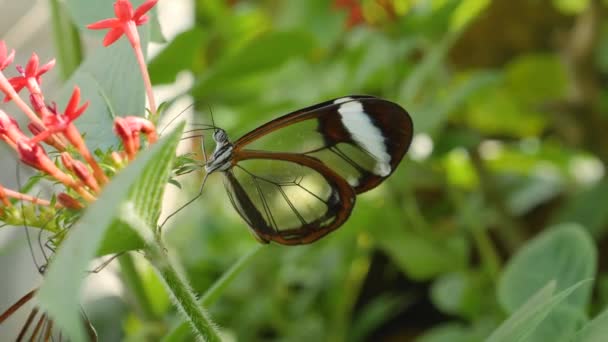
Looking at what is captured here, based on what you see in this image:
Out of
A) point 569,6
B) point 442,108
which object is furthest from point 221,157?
point 569,6

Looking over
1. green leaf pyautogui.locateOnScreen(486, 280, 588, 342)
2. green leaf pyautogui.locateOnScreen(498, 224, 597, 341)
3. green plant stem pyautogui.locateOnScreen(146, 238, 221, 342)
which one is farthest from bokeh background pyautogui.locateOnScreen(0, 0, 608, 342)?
green plant stem pyautogui.locateOnScreen(146, 238, 221, 342)

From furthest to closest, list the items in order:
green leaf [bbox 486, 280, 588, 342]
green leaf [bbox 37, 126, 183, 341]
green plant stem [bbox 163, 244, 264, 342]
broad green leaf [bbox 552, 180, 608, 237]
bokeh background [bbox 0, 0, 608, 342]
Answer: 1. broad green leaf [bbox 552, 180, 608, 237]
2. bokeh background [bbox 0, 0, 608, 342]
3. green plant stem [bbox 163, 244, 264, 342]
4. green leaf [bbox 486, 280, 588, 342]
5. green leaf [bbox 37, 126, 183, 341]

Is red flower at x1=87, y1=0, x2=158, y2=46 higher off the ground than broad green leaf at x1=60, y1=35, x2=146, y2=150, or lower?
higher

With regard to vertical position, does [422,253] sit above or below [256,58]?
below

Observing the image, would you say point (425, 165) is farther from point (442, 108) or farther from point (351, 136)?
point (351, 136)

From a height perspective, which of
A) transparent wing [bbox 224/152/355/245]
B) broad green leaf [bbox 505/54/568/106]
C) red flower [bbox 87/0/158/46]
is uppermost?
red flower [bbox 87/0/158/46]

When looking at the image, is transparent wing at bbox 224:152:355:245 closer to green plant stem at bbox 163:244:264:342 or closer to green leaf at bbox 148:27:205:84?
green plant stem at bbox 163:244:264:342
